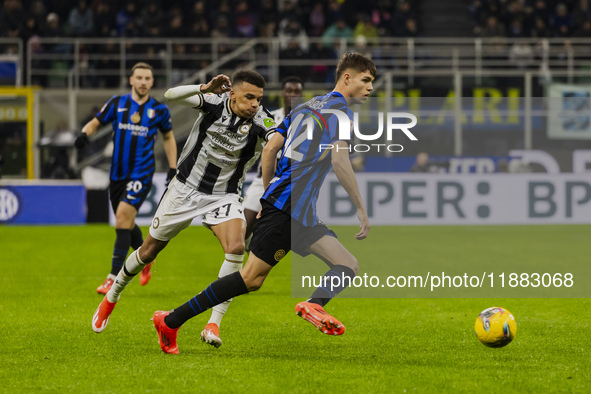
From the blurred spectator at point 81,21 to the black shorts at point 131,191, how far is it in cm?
1324

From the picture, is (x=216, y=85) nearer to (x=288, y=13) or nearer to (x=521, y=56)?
(x=521, y=56)

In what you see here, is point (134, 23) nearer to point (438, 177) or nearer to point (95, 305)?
point (438, 177)

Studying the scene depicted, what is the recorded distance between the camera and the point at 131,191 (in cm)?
850

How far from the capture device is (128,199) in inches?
334

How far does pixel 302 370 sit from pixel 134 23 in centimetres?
1787

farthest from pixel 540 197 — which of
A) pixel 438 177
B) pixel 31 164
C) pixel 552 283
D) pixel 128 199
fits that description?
pixel 31 164

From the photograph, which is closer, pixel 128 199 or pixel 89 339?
pixel 89 339

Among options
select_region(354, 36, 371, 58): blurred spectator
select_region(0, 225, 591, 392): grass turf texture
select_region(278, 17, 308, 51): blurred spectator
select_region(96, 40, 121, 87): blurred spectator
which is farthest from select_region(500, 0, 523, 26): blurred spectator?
select_region(0, 225, 591, 392): grass turf texture

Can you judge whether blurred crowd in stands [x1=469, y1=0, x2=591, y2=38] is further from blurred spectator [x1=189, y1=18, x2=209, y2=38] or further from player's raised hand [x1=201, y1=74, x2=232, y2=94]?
player's raised hand [x1=201, y1=74, x2=232, y2=94]

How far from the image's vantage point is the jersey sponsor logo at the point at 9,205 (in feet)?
54.9

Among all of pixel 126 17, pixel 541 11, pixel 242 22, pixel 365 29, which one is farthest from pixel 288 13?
pixel 541 11

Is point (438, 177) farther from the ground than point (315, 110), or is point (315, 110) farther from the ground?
point (315, 110)

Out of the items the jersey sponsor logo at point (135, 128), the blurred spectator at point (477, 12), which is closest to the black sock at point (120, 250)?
the jersey sponsor logo at point (135, 128)

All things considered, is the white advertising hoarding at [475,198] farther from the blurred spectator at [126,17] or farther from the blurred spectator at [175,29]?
the blurred spectator at [126,17]
